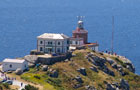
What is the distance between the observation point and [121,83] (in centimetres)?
11125

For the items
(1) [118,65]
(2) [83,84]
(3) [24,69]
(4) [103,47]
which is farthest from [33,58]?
(4) [103,47]

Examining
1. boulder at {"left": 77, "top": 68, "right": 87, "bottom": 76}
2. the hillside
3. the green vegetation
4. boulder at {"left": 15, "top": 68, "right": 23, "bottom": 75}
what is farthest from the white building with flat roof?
the green vegetation

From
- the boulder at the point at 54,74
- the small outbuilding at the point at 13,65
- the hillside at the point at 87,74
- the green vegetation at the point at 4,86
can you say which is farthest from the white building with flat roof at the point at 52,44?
the green vegetation at the point at 4,86

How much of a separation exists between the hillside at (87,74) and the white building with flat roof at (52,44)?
337 cm

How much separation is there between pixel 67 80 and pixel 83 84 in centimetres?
318

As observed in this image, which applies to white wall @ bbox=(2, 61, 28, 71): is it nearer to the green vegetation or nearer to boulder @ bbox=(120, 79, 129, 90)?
the green vegetation

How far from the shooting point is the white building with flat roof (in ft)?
370

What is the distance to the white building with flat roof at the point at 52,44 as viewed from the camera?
11277cm

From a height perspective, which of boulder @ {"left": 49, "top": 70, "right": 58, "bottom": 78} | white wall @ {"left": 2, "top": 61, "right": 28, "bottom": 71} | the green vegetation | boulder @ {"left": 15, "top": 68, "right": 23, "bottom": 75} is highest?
white wall @ {"left": 2, "top": 61, "right": 28, "bottom": 71}

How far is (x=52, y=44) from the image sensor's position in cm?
11319

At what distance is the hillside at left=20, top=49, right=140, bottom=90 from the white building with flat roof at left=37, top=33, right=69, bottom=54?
3366 mm

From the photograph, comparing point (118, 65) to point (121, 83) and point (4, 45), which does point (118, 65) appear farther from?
point (4, 45)

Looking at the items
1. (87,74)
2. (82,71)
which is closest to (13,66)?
(82,71)

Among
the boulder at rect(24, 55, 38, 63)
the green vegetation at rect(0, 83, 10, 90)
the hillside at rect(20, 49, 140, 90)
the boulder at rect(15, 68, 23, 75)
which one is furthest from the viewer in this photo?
the boulder at rect(24, 55, 38, 63)
